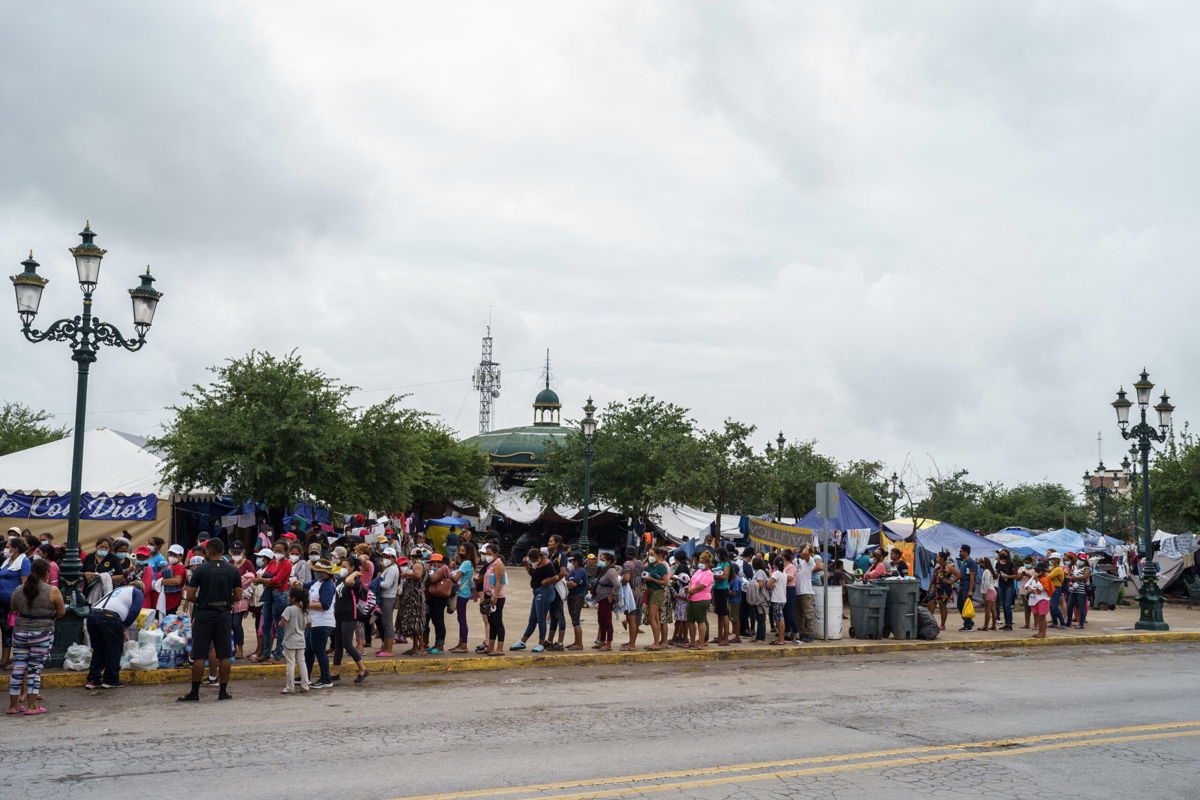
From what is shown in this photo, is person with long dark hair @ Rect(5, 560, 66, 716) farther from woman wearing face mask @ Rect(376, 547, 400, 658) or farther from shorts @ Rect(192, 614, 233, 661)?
woman wearing face mask @ Rect(376, 547, 400, 658)

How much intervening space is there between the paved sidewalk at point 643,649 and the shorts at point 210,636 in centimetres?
170

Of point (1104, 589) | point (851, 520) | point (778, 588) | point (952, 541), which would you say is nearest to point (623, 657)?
point (778, 588)

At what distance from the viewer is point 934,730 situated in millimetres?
9406

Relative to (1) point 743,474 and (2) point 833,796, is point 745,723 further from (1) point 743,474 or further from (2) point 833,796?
(1) point 743,474

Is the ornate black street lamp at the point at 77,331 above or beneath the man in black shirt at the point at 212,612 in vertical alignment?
above

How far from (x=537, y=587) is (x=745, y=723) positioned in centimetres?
559

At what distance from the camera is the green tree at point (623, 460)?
4028 centimetres

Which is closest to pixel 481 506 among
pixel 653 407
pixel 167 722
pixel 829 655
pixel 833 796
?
pixel 653 407

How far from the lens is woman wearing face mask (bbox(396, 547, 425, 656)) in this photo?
46.5ft

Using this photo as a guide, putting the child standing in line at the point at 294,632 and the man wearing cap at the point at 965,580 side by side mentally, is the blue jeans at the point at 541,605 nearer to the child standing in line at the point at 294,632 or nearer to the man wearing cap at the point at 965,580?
the child standing in line at the point at 294,632

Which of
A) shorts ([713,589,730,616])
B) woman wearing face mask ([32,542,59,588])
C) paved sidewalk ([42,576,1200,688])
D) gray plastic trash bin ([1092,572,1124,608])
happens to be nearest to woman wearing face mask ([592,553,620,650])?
paved sidewalk ([42,576,1200,688])

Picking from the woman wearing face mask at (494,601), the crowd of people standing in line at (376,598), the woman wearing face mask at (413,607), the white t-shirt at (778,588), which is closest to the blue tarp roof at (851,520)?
the crowd of people standing in line at (376,598)

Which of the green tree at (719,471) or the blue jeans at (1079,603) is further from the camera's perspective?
the green tree at (719,471)

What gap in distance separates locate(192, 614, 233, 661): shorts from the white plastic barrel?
33.8 ft
